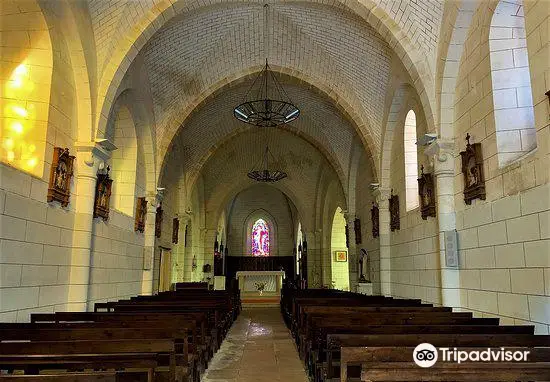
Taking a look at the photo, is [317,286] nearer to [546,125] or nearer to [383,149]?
[383,149]

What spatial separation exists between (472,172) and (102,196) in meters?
7.00

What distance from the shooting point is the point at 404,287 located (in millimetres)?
10352

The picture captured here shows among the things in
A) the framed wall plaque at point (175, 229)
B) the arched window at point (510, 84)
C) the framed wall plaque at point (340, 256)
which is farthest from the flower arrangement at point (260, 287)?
the arched window at point (510, 84)

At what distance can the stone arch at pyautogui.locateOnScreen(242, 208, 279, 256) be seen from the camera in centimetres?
3209

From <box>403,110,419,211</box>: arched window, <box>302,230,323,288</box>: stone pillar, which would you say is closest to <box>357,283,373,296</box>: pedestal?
<box>403,110,419,211</box>: arched window

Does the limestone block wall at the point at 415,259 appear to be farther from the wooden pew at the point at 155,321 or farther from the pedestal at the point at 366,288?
the wooden pew at the point at 155,321

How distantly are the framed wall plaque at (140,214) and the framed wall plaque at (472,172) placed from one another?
26.0 feet

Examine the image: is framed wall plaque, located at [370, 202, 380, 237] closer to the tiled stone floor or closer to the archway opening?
the tiled stone floor

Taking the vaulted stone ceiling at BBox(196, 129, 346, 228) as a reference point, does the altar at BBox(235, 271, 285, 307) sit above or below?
below

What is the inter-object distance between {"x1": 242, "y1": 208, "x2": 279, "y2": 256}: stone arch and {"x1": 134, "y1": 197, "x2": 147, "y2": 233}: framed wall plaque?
2071 cm

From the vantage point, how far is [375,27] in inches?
333

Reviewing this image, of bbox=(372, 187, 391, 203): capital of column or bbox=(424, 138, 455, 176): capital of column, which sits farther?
bbox=(372, 187, 391, 203): capital of column

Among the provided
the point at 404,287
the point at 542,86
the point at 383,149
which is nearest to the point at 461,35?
the point at 542,86

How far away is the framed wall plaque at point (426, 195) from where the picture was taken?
8.22 m
